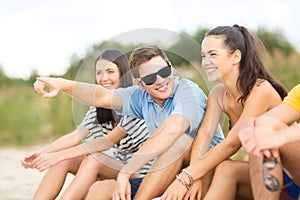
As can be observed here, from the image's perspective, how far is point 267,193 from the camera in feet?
9.57

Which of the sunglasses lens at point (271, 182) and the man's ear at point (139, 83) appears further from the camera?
the man's ear at point (139, 83)

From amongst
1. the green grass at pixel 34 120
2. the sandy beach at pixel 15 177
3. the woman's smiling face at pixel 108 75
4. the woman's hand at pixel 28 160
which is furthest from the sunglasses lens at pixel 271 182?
the green grass at pixel 34 120

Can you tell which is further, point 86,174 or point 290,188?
point 86,174

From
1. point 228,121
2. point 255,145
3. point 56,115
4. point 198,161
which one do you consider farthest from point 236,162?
point 56,115

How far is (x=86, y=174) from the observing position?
148 inches

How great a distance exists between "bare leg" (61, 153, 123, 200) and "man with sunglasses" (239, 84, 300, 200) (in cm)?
110

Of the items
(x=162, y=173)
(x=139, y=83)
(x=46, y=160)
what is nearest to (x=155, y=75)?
(x=139, y=83)

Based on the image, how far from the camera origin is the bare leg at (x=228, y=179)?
125 inches

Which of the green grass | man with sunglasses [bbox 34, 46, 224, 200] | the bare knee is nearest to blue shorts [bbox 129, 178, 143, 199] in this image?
man with sunglasses [bbox 34, 46, 224, 200]

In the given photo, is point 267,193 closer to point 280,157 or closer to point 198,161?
point 280,157

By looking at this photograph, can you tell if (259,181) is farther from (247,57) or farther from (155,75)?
(155,75)

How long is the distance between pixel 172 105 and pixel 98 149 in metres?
0.59

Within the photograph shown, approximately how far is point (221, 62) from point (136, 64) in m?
0.51

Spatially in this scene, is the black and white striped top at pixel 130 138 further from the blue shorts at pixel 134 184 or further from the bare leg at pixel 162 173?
the bare leg at pixel 162 173
